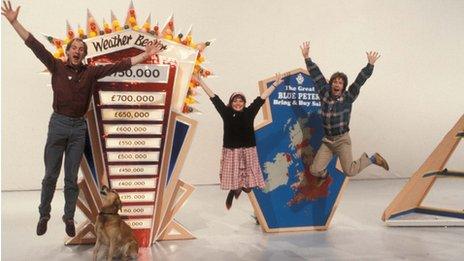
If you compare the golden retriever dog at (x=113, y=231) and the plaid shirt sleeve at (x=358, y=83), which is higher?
the plaid shirt sleeve at (x=358, y=83)

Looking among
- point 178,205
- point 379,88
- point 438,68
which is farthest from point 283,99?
point 438,68

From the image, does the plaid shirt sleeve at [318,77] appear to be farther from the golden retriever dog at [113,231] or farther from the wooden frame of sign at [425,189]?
the golden retriever dog at [113,231]

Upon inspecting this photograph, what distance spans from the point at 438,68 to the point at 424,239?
480 cm

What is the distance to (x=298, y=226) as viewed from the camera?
496 cm

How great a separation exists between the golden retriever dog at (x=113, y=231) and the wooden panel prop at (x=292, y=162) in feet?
4.29

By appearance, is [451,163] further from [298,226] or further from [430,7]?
[298,226]

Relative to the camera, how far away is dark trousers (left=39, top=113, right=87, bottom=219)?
3.87 meters

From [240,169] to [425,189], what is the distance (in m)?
2.07

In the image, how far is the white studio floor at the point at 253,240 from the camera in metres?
4.06

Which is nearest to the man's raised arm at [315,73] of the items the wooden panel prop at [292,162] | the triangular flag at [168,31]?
the wooden panel prop at [292,162]

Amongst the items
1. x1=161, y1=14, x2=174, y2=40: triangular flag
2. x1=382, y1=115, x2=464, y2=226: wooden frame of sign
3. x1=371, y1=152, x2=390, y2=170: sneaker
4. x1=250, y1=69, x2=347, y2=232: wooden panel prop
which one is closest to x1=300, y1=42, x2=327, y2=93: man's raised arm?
x1=250, y1=69, x2=347, y2=232: wooden panel prop

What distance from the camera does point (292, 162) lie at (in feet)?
16.2

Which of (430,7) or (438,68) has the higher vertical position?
(430,7)

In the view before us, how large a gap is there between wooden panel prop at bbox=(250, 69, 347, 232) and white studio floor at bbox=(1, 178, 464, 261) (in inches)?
6.6
